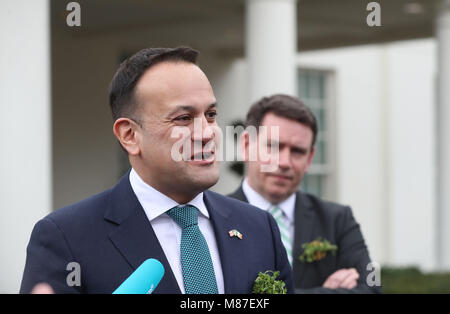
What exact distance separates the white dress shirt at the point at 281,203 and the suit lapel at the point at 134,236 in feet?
5.89

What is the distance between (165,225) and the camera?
2.46 m

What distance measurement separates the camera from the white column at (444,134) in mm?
11797

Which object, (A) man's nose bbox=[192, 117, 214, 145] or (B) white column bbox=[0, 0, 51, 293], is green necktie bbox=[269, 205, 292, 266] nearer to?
(A) man's nose bbox=[192, 117, 214, 145]

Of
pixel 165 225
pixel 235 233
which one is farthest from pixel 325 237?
pixel 165 225

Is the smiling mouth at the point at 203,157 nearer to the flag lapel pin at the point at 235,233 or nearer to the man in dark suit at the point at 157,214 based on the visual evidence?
the man in dark suit at the point at 157,214

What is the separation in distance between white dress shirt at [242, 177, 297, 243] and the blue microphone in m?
2.29

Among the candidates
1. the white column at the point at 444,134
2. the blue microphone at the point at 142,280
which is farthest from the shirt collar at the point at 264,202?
the white column at the point at 444,134

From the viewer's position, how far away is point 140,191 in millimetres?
2492

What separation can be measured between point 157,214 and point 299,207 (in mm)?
1989

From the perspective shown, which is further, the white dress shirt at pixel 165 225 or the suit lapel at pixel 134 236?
the white dress shirt at pixel 165 225

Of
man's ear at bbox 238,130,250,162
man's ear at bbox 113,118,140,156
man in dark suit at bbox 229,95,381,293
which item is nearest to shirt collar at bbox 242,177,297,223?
man in dark suit at bbox 229,95,381,293

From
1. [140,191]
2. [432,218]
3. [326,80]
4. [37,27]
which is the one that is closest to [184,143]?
[140,191]
